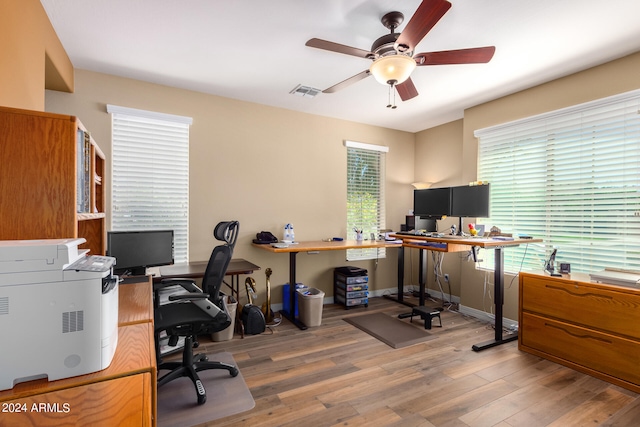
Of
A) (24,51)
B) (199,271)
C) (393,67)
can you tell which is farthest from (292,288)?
(24,51)

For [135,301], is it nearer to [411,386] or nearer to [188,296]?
[188,296]

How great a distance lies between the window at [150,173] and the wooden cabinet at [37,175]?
2.19 meters

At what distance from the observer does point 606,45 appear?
2506 millimetres

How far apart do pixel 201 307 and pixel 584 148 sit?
375 centimetres

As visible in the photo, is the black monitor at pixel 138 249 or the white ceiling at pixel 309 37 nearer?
the white ceiling at pixel 309 37

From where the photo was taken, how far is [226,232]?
2.24 m

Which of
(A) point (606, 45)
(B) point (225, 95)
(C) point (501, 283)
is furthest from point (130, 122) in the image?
(A) point (606, 45)

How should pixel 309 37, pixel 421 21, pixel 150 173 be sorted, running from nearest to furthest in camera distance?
pixel 421 21
pixel 309 37
pixel 150 173

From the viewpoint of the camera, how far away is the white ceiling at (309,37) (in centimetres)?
210

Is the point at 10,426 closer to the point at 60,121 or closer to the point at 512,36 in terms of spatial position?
the point at 60,121

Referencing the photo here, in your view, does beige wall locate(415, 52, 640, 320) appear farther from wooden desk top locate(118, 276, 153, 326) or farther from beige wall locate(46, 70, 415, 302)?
wooden desk top locate(118, 276, 153, 326)

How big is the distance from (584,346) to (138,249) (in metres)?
3.84

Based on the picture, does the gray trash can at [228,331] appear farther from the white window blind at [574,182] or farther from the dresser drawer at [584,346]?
the white window blind at [574,182]

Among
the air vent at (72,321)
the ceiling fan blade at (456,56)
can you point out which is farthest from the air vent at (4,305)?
the ceiling fan blade at (456,56)
